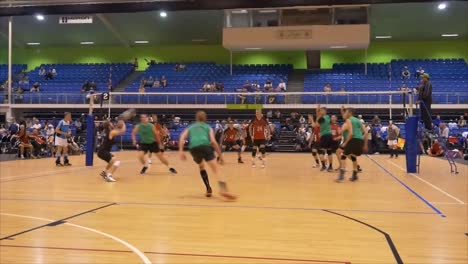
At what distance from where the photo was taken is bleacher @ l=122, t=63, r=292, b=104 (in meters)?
28.5

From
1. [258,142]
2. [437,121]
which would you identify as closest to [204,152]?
[258,142]

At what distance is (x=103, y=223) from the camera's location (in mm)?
6227

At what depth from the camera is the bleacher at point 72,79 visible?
29.7 metres

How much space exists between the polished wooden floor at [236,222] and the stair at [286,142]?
15421 mm

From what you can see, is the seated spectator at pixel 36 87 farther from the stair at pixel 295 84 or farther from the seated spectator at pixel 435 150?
the seated spectator at pixel 435 150

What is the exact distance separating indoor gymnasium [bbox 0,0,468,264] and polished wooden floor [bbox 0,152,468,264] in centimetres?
4

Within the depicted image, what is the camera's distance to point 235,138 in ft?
63.5

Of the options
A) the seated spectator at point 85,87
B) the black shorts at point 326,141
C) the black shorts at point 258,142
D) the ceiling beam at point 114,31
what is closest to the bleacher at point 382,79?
the black shorts at point 258,142

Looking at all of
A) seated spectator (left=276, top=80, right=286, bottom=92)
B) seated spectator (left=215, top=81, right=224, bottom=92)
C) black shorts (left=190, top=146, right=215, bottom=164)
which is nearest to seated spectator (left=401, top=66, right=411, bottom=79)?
seated spectator (left=276, top=80, right=286, bottom=92)

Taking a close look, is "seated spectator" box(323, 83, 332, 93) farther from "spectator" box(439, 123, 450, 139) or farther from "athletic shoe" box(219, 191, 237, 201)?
"athletic shoe" box(219, 191, 237, 201)

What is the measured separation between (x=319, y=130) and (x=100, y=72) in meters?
25.0

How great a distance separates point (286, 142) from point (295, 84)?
6.29 m

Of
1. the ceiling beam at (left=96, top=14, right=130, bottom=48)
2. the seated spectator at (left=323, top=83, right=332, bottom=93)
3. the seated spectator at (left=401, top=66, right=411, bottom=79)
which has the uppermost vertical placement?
the ceiling beam at (left=96, top=14, right=130, bottom=48)

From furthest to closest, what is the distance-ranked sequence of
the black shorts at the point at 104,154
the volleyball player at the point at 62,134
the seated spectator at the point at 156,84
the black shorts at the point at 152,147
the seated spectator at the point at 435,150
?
1. the seated spectator at the point at 156,84
2. the seated spectator at the point at 435,150
3. the volleyball player at the point at 62,134
4. the black shorts at the point at 152,147
5. the black shorts at the point at 104,154
